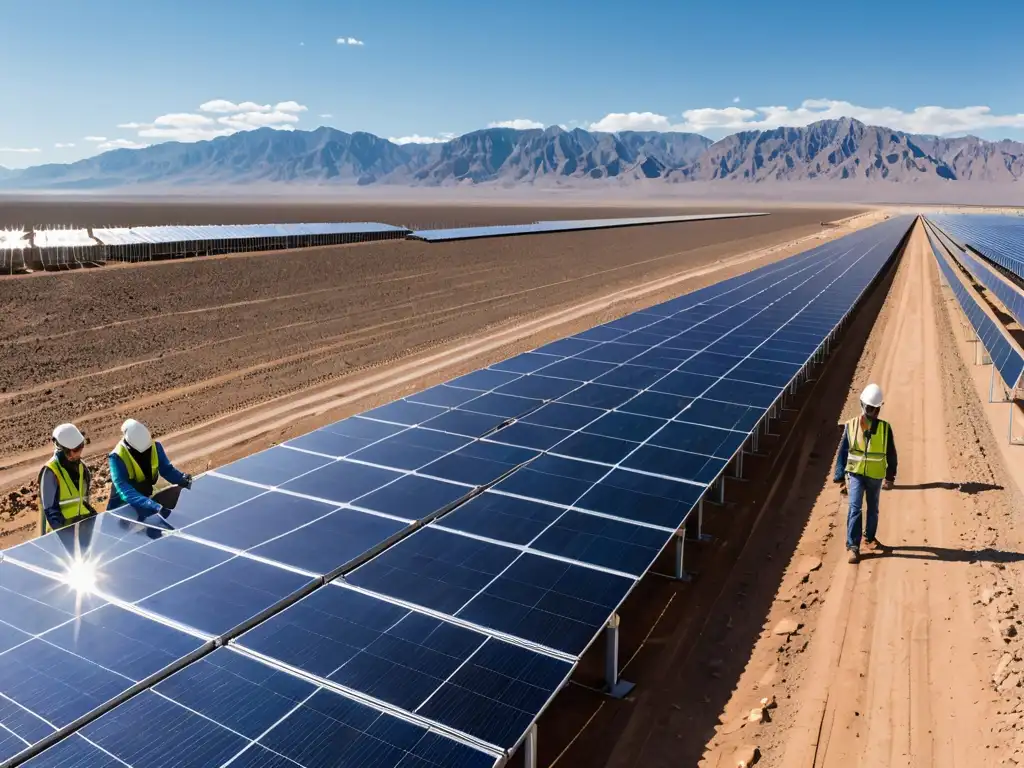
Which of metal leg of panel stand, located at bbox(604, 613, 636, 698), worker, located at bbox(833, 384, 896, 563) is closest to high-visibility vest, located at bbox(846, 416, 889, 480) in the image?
worker, located at bbox(833, 384, 896, 563)

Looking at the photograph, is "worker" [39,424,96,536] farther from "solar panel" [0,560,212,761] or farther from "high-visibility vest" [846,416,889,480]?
"high-visibility vest" [846,416,889,480]

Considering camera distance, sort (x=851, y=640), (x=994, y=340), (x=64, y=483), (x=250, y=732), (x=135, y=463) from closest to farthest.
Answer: (x=250, y=732), (x=64, y=483), (x=135, y=463), (x=851, y=640), (x=994, y=340)

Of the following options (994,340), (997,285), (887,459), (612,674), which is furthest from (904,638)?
(997,285)

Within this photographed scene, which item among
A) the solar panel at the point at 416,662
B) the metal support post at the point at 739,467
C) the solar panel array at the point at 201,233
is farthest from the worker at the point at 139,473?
the solar panel array at the point at 201,233

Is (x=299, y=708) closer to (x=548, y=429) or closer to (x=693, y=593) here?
(x=693, y=593)

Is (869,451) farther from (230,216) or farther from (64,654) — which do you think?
(230,216)

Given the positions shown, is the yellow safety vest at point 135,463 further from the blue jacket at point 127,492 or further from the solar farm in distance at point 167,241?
the solar farm in distance at point 167,241
